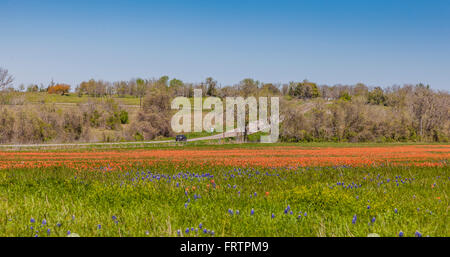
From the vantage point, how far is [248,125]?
7856 centimetres

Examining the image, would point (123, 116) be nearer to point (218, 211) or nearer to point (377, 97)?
point (218, 211)

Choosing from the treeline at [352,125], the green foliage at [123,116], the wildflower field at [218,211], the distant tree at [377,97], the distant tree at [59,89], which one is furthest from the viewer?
the distant tree at [59,89]

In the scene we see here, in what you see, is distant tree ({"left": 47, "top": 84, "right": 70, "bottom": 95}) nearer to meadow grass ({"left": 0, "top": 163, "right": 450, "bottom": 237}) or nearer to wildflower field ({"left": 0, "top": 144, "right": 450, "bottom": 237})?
wildflower field ({"left": 0, "top": 144, "right": 450, "bottom": 237})

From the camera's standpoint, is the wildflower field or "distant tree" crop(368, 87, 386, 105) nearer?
the wildflower field

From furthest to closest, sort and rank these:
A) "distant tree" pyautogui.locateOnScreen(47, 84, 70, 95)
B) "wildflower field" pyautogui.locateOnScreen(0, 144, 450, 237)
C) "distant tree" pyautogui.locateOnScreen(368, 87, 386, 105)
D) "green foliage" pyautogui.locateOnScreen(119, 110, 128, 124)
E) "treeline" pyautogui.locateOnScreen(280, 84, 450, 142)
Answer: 1. "distant tree" pyautogui.locateOnScreen(47, 84, 70, 95)
2. "distant tree" pyautogui.locateOnScreen(368, 87, 386, 105)
3. "green foliage" pyautogui.locateOnScreen(119, 110, 128, 124)
4. "treeline" pyautogui.locateOnScreen(280, 84, 450, 142)
5. "wildflower field" pyautogui.locateOnScreen(0, 144, 450, 237)

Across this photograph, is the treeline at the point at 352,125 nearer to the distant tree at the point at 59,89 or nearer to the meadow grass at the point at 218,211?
the meadow grass at the point at 218,211

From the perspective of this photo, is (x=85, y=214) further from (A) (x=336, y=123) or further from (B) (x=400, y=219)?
(A) (x=336, y=123)

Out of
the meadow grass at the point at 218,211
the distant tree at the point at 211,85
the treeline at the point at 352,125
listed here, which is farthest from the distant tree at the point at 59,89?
the meadow grass at the point at 218,211

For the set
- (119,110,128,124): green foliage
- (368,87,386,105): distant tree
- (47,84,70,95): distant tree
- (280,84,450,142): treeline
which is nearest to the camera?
(280,84,450,142): treeline

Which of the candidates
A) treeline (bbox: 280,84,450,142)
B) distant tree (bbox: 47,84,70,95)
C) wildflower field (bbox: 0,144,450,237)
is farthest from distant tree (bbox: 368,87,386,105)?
wildflower field (bbox: 0,144,450,237)

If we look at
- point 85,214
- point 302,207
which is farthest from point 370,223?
point 85,214

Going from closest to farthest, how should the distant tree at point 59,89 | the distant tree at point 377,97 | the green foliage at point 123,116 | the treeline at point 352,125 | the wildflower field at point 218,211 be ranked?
the wildflower field at point 218,211 → the treeline at point 352,125 → the green foliage at point 123,116 → the distant tree at point 377,97 → the distant tree at point 59,89
